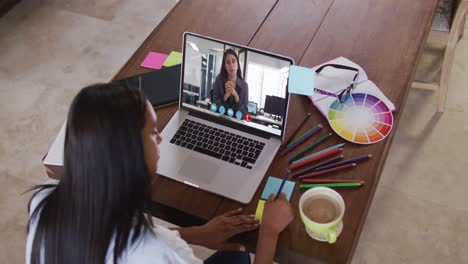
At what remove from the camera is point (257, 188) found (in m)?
1.27

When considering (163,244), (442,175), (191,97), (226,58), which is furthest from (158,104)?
(442,175)

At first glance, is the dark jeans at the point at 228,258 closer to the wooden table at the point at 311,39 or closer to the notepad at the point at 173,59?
the wooden table at the point at 311,39

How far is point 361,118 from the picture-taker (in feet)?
4.67

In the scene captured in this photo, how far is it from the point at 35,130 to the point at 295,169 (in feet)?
4.98

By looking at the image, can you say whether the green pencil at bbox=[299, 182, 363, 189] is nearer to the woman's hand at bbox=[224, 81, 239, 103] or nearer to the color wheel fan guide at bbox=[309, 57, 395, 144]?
the color wheel fan guide at bbox=[309, 57, 395, 144]

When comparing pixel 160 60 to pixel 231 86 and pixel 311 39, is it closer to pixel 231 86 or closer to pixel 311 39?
pixel 231 86

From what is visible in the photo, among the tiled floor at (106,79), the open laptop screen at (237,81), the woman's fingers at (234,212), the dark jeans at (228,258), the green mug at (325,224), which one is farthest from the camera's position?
the tiled floor at (106,79)

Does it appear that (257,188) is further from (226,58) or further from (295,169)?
(226,58)

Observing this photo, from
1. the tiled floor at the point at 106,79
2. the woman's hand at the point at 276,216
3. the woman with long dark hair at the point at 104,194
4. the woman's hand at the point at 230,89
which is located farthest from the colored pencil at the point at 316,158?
the tiled floor at the point at 106,79

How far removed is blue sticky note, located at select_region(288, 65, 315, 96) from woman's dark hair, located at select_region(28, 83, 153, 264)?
600mm

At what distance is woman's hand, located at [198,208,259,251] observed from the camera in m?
1.20

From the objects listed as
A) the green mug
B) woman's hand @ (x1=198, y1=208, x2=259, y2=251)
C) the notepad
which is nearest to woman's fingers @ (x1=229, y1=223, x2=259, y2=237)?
woman's hand @ (x1=198, y1=208, x2=259, y2=251)

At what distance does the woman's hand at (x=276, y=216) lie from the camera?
3.83ft

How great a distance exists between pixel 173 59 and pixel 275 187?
0.60 meters
